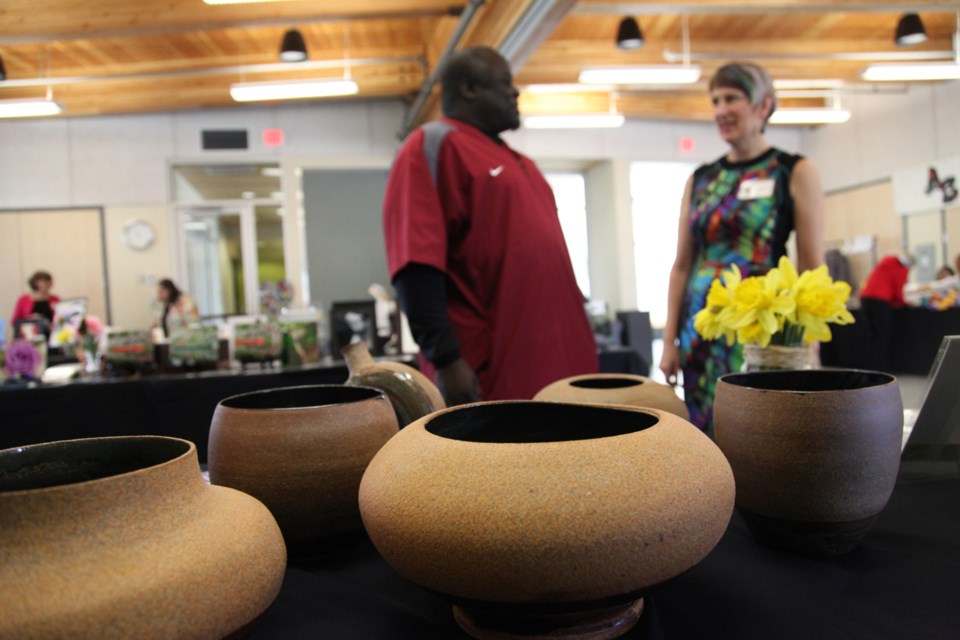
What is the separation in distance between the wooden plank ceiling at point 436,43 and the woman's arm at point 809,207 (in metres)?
3.35

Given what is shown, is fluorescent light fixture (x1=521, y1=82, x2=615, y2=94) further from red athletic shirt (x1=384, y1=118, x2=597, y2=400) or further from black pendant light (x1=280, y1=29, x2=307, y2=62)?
red athletic shirt (x1=384, y1=118, x2=597, y2=400)

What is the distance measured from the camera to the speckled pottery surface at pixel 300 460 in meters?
0.57

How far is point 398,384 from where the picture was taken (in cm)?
76

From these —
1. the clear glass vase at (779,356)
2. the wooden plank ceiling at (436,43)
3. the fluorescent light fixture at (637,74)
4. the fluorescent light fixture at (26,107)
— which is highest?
Answer: the wooden plank ceiling at (436,43)

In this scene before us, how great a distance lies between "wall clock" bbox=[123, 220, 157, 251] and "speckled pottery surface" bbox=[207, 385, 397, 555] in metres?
8.17

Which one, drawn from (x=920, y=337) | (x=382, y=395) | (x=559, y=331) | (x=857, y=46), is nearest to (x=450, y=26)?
(x=857, y=46)

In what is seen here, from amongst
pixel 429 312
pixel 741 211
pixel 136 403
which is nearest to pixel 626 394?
pixel 429 312

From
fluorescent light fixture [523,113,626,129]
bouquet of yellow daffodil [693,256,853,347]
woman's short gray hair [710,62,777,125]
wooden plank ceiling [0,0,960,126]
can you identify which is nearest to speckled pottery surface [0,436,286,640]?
bouquet of yellow daffodil [693,256,853,347]

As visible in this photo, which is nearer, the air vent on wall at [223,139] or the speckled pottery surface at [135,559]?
the speckled pottery surface at [135,559]

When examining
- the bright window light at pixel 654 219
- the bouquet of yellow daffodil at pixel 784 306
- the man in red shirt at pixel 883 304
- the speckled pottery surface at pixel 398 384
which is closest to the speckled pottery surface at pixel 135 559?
the speckled pottery surface at pixel 398 384

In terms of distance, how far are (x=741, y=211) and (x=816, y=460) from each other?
118 cm

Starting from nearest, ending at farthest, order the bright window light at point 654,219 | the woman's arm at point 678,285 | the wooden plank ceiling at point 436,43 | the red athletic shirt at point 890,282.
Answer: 1. the woman's arm at point 678,285
2. the wooden plank ceiling at point 436,43
3. the red athletic shirt at point 890,282
4. the bright window light at point 654,219

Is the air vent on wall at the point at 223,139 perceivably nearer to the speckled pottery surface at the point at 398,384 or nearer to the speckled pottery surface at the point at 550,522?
the speckled pottery surface at the point at 398,384

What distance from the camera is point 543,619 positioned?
1.32 feet
